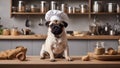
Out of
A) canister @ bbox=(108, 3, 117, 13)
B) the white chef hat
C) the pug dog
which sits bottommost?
the pug dog

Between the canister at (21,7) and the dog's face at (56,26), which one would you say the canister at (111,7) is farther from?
Result: the dog's face at (56,26)

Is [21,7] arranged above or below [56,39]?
above

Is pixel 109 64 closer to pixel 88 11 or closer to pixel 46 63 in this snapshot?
pixel 46 63

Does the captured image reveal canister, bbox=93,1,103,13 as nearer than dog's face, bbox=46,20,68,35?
No

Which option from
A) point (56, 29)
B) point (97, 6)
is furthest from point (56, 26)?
point (97, 6)

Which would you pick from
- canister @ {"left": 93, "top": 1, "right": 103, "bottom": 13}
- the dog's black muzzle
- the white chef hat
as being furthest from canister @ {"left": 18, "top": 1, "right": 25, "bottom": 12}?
the dog's black muzzle

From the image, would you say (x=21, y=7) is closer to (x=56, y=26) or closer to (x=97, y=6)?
(x=97, y=6)

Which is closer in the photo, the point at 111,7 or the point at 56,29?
the point at 56,29

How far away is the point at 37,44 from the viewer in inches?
161

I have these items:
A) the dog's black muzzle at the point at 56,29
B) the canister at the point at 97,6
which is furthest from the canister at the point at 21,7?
the dog's black muzzle at the point at 56,29

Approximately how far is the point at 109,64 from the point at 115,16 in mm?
3088

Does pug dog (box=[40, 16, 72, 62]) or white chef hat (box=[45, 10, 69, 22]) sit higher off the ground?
white chef hat (box=[45, 10, 69, 22])

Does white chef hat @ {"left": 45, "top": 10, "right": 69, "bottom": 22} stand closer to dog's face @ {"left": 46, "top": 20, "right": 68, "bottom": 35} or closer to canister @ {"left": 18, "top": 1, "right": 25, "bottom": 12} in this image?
dog's face @ {"left": 46, "top": 20, "right": 68, "bottom": 35}

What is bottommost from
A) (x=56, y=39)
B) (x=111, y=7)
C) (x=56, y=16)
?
(x=56, y=39)
